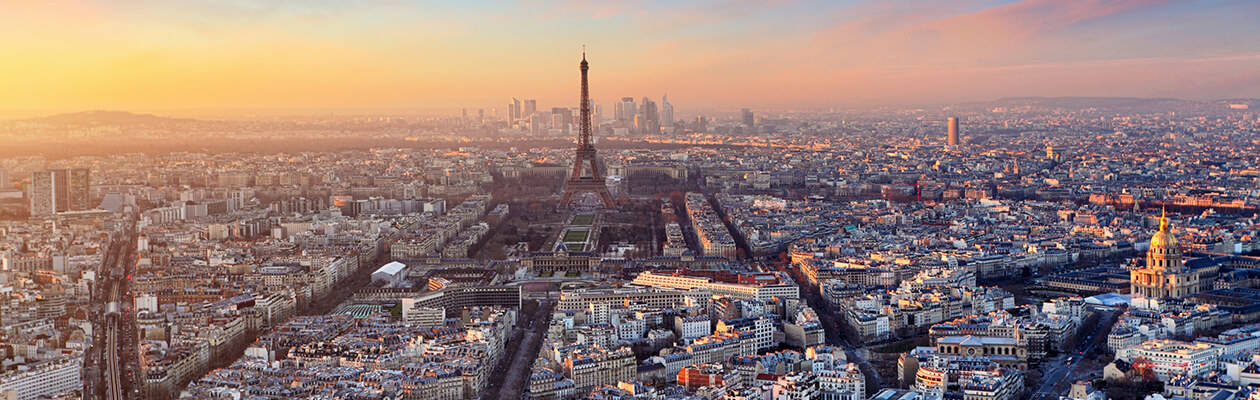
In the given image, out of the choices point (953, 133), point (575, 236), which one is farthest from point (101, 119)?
point (953, 133)

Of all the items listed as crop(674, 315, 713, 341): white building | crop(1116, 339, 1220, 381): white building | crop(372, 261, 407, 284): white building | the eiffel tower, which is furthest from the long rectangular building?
the eiffel tower

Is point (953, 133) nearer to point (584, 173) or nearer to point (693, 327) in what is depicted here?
point (584, 173)

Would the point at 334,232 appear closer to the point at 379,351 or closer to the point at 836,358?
the point at 379,351

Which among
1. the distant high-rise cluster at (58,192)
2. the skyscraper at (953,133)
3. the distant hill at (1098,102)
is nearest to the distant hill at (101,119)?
the distant high-rise cluster at (58,192)

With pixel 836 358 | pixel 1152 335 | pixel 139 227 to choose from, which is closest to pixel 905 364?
pixel 836 358

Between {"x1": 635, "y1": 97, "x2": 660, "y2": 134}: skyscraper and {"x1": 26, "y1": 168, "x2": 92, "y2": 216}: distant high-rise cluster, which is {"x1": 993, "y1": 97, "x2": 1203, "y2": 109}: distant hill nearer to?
{"x1": 635, "y1": 97, "x2": 660, "y2": 134}: skyscraper
